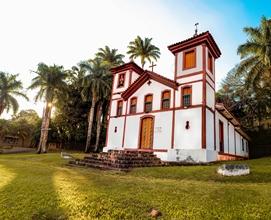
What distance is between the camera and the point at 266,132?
105ft

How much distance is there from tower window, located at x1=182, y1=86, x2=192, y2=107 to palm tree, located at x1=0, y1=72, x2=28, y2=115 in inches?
1276

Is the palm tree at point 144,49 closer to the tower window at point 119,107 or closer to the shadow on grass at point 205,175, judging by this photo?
the tower window at point 119,107

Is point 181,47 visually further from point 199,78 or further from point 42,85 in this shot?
point 42,85

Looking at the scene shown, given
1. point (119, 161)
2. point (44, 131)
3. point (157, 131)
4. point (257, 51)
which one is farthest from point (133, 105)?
point (44, 131)

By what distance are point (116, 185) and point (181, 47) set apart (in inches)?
583

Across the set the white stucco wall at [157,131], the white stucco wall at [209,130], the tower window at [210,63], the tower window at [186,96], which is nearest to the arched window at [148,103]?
the white stucco wall at [157,131]

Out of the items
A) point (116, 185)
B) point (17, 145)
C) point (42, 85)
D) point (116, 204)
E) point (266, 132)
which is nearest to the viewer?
point (116, 204)

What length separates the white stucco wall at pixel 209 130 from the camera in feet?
52.5

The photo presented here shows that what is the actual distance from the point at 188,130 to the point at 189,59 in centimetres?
627

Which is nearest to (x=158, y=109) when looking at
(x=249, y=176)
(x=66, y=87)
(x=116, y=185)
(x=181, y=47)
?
(x=181, y=47)

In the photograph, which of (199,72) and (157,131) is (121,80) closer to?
(157,131)

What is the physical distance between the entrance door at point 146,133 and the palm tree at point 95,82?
14.9 m

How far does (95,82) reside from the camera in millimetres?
32562

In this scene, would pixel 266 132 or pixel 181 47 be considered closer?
pixel 181 47
